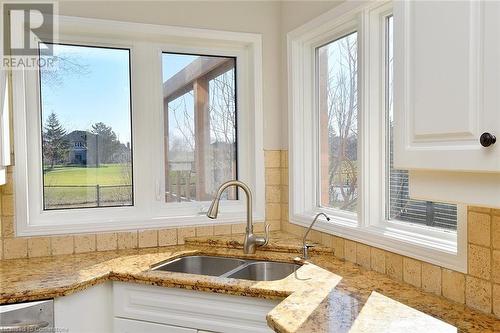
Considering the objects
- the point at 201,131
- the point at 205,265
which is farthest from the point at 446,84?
the point at 201,131

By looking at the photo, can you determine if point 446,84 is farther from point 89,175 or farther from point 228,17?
point 89,175

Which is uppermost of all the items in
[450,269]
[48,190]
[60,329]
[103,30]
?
[103,30]

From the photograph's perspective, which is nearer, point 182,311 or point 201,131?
point 182,311

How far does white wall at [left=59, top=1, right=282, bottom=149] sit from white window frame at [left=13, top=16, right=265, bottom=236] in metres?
0.05

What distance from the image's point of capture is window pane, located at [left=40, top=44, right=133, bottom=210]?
234cm

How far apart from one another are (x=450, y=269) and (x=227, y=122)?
1629 millimetres

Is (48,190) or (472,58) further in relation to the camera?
(48,190)

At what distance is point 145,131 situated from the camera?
248 cm

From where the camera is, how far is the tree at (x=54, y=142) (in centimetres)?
233

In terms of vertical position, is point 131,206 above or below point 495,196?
below

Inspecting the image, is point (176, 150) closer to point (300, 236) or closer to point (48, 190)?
point (48, 190)

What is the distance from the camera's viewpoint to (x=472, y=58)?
3.23 feet

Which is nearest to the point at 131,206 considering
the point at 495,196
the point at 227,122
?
the point at 227,122

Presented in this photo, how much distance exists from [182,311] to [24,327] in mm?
617
